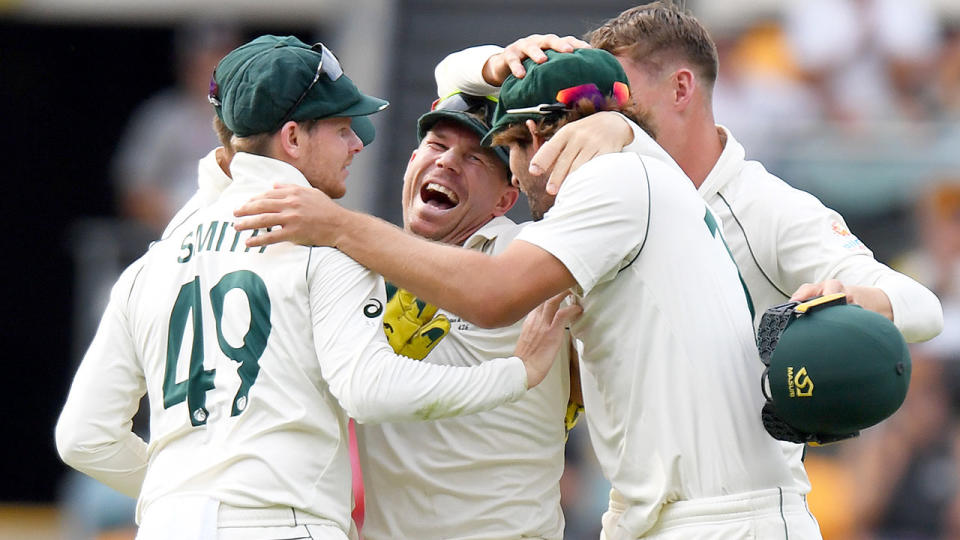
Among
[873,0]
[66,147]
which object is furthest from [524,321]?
[66,147]

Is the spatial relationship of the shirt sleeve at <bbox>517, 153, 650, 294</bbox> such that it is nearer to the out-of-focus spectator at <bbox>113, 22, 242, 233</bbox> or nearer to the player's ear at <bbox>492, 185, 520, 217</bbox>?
the player's ear at <bbox>492, 185, 520, 217</bbox>

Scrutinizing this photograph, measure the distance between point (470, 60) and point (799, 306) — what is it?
4.78ft

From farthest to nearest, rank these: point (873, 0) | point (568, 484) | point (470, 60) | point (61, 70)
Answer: point (61, 70) < point (873, 0) < point (568, 484) < point (470, 60)

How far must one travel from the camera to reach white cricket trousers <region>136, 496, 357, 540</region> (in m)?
3.52

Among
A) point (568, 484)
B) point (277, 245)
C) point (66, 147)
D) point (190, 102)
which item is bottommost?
point (66, 147)

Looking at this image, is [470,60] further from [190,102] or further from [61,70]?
[61,70]

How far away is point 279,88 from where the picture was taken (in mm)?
3814

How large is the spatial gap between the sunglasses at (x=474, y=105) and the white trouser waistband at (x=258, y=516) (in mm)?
1515

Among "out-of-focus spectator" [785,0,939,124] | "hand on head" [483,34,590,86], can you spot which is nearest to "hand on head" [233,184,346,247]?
"hand on head" [483,34,590,86]

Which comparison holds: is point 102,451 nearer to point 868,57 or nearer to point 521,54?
point 521,54

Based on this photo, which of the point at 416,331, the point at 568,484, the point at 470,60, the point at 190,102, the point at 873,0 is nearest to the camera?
the point at 416,331

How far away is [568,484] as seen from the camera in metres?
8.91

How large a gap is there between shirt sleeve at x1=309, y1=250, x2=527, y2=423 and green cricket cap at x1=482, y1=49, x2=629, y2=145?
643 millimetres

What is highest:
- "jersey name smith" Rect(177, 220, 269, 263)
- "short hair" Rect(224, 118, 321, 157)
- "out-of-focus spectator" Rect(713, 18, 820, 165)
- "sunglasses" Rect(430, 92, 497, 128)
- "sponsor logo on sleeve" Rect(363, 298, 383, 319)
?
"short hair" Rect(224, 118, 321, 157)
